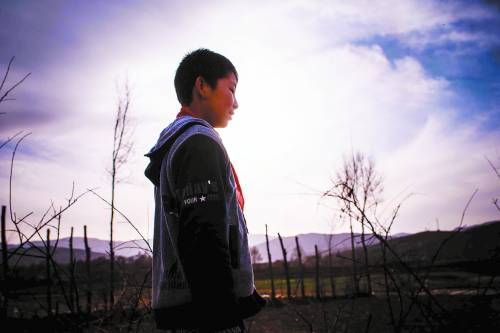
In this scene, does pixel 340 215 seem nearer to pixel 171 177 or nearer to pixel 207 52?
pixel 171 177

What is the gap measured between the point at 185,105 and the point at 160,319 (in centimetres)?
95

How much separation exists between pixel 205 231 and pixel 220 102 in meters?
0.73

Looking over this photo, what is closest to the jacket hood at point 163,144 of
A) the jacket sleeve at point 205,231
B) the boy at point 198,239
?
the boy at point 198,239

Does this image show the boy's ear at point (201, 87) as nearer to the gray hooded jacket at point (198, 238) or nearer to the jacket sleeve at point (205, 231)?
the gray hooded jacket at point (198, 238)

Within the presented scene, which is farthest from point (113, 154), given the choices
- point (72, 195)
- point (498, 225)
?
point (498, 225)

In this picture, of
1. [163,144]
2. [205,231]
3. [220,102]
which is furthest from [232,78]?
[205,231]

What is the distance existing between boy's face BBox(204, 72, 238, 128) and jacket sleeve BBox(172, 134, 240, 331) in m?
0.40

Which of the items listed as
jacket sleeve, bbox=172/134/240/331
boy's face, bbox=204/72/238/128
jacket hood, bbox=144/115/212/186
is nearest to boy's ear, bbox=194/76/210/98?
boy's face, bbox=204/72/238/128

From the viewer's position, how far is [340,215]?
5.63 ft

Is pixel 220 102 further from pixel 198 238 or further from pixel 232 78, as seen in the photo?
pixel 198 238

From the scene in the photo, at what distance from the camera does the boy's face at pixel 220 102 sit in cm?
145

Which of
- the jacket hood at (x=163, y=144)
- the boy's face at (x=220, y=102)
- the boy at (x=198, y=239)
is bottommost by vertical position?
the boy at (x=198, y=239)

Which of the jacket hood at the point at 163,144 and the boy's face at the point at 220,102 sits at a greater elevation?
the boy's face at the point at 220,102

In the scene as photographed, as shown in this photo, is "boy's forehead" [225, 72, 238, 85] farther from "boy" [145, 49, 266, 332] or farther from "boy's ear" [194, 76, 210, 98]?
"boy" [145, 49, 266, 332]
